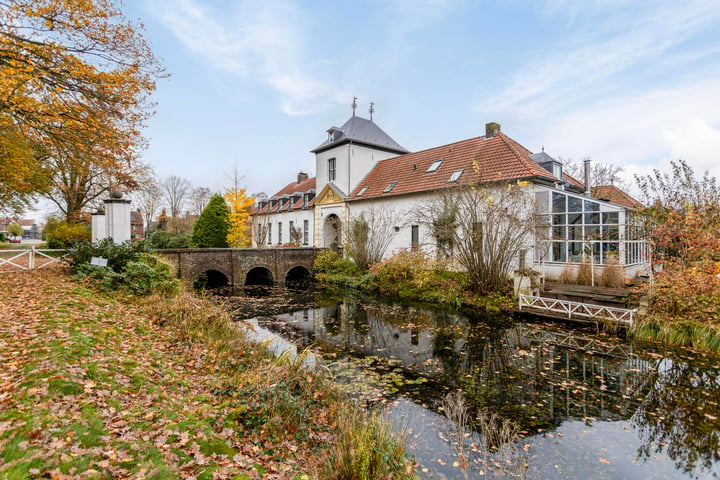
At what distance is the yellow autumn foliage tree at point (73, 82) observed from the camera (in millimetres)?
7348

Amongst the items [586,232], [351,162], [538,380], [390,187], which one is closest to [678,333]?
[538,380]

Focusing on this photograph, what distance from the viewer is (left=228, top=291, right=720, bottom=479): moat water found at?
4066 mm

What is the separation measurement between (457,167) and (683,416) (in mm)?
14917

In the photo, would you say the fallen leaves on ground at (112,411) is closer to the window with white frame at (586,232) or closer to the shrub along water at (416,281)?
the shrub along water at (416,281)

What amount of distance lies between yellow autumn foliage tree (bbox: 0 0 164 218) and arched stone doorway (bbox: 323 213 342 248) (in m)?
16.5

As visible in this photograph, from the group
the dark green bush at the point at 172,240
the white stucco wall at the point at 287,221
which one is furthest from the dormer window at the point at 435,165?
the dark green bush at the point at 172,240

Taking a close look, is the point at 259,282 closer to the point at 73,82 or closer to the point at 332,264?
the point at 332,264

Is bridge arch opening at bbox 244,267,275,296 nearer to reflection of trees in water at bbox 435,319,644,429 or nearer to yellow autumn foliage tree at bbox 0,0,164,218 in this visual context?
yellow autumn foliage tree at bbox 0,0,164,218

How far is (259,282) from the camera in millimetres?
22312

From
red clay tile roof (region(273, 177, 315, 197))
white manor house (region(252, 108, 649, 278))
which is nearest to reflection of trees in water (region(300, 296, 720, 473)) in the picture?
white manor house (region(252, 108, 649, 278))

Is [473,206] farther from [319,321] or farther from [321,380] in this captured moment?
[321,380]

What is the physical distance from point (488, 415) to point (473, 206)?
9.36 meters

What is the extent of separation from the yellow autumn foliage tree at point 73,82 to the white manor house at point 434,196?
1135cm

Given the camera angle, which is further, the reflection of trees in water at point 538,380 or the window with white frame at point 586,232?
the window with white frame at point 586,232
